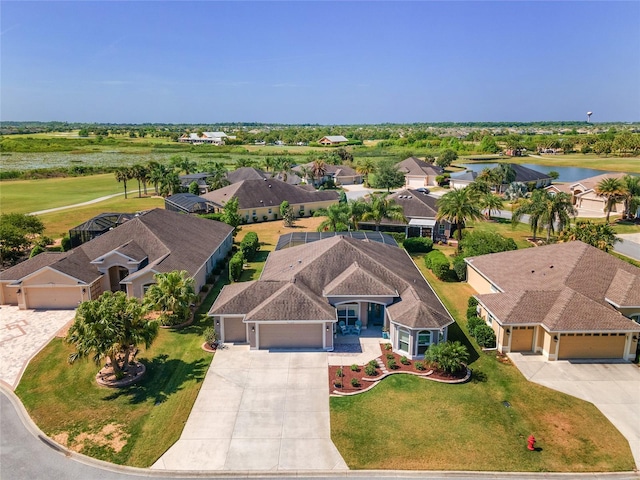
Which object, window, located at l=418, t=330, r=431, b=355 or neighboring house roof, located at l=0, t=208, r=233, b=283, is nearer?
window, located at l=418, t=330, r=431, b=355

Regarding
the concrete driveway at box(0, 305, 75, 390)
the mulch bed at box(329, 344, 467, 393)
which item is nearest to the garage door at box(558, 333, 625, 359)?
the mulch bed at box(329, 344, 467, 393)

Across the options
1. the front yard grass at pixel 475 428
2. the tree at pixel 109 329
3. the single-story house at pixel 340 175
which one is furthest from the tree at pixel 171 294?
the single-story house at pixel 340 175

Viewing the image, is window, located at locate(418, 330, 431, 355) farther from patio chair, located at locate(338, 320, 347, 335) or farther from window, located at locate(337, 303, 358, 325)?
patio chair, located at locate(338, 320, 347, 335)

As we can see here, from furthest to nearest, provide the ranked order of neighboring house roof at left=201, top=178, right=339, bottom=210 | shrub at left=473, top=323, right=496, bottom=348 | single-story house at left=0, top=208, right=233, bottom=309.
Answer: neighboring house roof at left=201, top=178, right=339, bottom=210, single-story house at left=0, top=208, right=233, bottom=309, shrub at left=473, top=323, right=496, bottom=348

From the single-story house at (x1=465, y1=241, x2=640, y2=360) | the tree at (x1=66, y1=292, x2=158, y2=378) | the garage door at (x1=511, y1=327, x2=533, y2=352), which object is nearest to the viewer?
the tree at (x1=66, y1=292, x2=158, y2=378)

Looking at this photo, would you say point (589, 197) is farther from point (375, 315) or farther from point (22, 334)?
point (22, 334)

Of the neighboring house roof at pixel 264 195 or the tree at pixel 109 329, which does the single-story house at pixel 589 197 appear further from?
the tree at pixel 109 329
